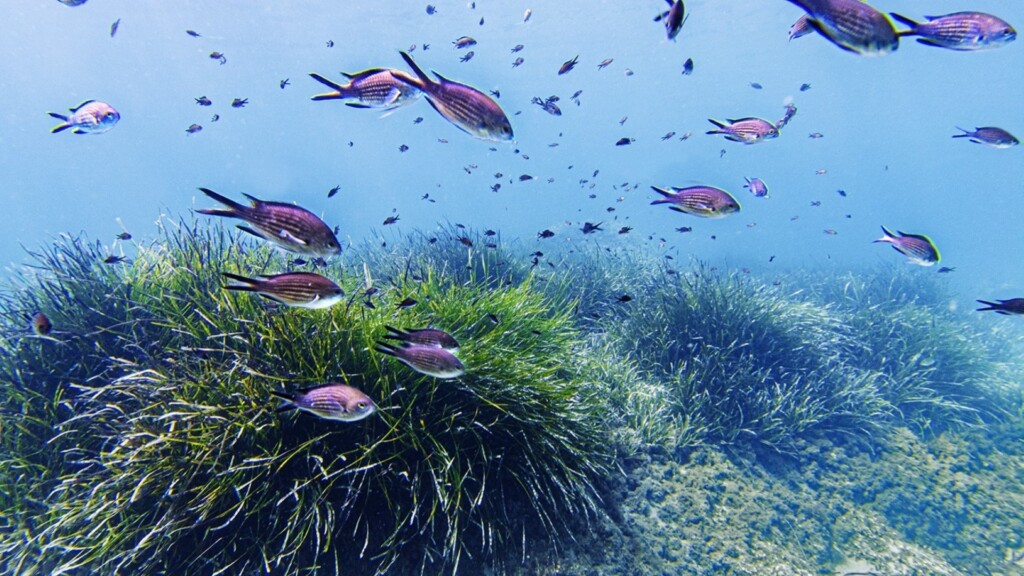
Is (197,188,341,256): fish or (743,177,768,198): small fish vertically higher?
(197,188,341,256): fish

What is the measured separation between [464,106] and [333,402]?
2.02m

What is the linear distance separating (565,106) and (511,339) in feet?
448

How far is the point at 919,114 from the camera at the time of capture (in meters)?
108

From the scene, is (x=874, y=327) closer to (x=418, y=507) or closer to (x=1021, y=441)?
(x=1021, y=441)

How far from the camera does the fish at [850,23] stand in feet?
7.83

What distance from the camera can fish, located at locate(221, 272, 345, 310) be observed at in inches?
100

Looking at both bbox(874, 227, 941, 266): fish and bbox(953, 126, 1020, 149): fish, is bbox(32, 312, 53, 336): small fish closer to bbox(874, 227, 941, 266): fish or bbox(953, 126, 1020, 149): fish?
bbox(874, 227, 941, 266): fish

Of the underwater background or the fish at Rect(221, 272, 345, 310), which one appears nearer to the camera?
the fish at Rect(221, 272, 345, 310)

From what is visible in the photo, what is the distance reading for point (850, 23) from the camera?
241 cm

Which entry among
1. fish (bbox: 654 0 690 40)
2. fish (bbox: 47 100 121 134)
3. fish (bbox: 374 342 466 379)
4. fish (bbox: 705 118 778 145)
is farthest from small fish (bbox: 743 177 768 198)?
fish (bbox: 47 100 121 134)

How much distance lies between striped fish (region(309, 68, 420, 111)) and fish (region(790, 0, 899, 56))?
8.08 ft

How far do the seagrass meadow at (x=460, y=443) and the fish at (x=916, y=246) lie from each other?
2.38m

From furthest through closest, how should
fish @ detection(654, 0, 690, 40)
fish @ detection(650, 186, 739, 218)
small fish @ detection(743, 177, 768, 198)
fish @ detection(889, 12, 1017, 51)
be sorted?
small fish @ detection(743, 177, 768, 198) < fish @ detection(650, 186, 739, 218) < fish @ detection(654, 0, 690, 40) < fish @ detection(889, 12, 1017, 51)

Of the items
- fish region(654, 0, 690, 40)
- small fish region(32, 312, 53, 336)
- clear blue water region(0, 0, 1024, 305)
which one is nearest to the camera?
fish region(654, 0, 690, 40)
